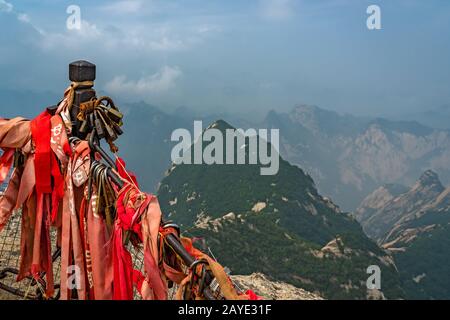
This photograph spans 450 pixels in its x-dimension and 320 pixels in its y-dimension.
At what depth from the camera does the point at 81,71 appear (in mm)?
4469

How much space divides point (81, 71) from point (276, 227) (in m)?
70.6

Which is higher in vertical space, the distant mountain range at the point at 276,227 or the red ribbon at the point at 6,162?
the distant mountain range at the point at 276,227

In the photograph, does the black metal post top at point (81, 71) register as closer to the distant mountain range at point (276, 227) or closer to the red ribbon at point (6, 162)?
the red ribbon at point (6, 162)

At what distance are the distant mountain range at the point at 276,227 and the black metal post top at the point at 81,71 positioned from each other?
89.3ft

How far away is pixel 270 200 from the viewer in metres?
96.1

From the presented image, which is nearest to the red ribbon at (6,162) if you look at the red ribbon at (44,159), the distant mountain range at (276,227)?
the red ribbon at (44,159)

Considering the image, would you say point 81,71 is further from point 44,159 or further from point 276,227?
point 276,227

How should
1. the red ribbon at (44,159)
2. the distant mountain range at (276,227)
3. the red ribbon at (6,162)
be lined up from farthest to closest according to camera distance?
the distant mountain range at (276,227)
the red ribbon at (6,162)
the red ribbon at (44,159)

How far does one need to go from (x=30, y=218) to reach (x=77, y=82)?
Answer: 1131 millimetres

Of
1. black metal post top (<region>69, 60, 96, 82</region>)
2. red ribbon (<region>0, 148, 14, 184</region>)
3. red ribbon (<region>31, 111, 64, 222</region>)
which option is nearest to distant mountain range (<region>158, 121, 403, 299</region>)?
red ribbon (<region>0, 148, 14, 184</region>)

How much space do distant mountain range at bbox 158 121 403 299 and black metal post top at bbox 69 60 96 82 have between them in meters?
27.2

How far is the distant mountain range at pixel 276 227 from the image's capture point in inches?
2527

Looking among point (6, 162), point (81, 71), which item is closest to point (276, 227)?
point (6, 162)
